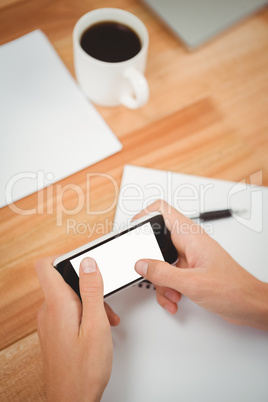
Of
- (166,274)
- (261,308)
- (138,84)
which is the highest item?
(138,84)

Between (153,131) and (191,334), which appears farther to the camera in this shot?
(153,131)

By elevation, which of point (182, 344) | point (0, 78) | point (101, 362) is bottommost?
point (182, 344)

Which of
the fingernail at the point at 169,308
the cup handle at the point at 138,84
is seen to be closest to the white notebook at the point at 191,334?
the fingernail at the point at 169,308

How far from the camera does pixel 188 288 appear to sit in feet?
1.61

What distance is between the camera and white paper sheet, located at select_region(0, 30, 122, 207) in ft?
1.99

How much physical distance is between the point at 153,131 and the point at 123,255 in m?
0.25

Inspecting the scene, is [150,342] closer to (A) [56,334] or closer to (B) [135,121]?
(A) [56,334]

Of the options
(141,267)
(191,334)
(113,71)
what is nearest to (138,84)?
(113,71)

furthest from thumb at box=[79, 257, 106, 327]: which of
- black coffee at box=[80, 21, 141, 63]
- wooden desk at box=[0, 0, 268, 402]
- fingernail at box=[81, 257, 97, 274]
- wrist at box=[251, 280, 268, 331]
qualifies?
black coffee at box=[80, 21, 141, 63]

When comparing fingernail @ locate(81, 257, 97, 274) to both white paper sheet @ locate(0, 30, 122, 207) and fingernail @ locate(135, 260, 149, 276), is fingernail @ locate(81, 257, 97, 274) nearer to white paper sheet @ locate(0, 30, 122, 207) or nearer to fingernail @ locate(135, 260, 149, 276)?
fingernail @ locate(135, 260, 149, 276)

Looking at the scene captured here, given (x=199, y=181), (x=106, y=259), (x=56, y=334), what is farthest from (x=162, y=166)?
(x=56, y=334)

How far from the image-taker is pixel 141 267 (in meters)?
0.50

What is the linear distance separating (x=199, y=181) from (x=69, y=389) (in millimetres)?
374

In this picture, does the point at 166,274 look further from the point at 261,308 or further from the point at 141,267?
the point at 261,308
